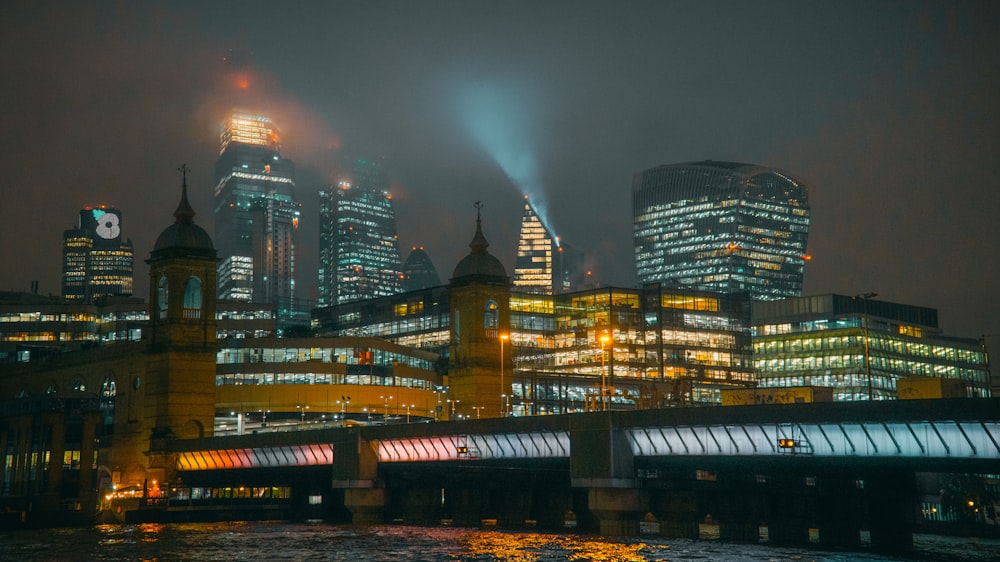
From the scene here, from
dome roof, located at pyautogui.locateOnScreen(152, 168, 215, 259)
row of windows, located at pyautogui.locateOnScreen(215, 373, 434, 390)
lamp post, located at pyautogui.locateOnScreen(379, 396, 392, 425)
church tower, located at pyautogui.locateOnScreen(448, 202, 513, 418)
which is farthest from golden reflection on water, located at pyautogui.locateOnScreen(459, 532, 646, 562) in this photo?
row of windows, located at pyautogui.locateOnScreen(215, 373, 434, 390)

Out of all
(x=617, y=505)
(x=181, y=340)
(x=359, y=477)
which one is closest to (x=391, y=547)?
(x=617, y=505)

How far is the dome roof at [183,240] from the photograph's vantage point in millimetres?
155000

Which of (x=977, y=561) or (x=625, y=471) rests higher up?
(x=625, y=471)

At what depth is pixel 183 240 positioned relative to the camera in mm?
156000

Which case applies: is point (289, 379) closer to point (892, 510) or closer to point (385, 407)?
point (385, 407)

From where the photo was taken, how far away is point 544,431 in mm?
99125

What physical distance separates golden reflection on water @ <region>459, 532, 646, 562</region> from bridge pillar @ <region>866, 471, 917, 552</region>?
67.9 feet

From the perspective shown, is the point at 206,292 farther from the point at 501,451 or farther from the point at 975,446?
the point at 975,446

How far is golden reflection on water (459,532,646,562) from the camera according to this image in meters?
82.2

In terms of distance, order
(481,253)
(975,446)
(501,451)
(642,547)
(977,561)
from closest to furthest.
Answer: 1. (975,446)
2. (977,561)
3. (642,547)
4. (501,451)
5. (481,253)

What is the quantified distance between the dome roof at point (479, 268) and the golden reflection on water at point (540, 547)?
191 ft

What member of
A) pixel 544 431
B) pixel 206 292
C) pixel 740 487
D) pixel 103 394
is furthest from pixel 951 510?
pixel 103 394

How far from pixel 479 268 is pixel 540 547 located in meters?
74.3

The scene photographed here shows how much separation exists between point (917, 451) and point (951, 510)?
83111 millimetres
